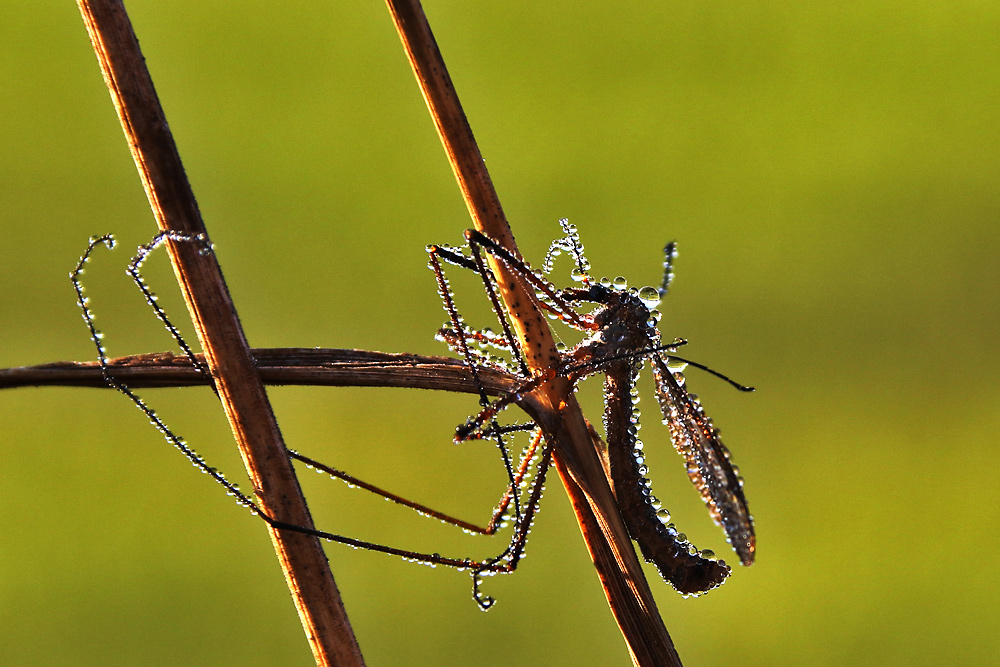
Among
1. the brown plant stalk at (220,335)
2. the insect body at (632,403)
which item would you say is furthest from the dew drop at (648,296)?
the brown plant stalk at (220,335)

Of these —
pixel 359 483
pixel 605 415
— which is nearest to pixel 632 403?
pixel 605 415

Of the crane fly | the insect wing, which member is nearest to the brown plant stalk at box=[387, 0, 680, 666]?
the crane fly

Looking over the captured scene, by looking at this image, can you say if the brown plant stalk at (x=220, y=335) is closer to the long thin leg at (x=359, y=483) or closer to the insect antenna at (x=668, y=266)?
the long thin leg at (x=359, y=483)

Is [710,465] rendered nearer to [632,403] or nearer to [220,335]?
[632,403]

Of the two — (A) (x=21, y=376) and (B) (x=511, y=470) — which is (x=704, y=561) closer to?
(B) (x=511, y=470)

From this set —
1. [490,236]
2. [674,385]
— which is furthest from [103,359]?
[674,385]
